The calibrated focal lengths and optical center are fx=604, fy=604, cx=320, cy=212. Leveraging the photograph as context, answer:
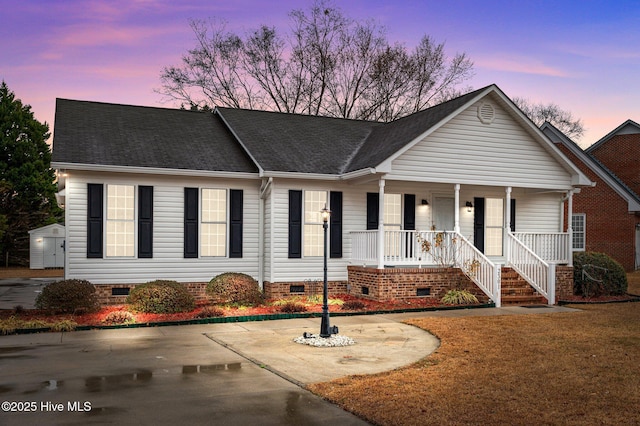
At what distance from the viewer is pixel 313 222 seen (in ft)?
59.2

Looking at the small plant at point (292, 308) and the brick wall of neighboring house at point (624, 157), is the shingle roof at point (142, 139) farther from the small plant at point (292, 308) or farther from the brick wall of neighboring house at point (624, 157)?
the brick wall of neighboring house at point (624, 157)

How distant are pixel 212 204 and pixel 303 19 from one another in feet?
67.5

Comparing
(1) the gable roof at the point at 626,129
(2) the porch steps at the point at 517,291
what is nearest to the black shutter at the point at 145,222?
(2) the porch steps at the point at 517,291

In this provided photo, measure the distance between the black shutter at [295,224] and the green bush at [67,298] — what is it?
579 centimetres

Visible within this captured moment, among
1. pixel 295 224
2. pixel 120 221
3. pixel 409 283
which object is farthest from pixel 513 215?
pixel 120 221

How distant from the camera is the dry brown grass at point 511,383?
6543mm

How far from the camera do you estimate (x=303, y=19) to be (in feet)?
114

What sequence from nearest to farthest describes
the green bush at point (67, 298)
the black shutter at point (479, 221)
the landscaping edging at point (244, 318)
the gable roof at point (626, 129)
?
1. the landscaping edging at point (244, 318)
2. the green bush at point (67, 298)
3. the black shutter at point (479, 221)
4. the gable roof at point (626, 129)

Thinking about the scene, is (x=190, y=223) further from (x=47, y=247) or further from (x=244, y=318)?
(x=47, y=247)

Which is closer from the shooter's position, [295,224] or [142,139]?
[295,224]

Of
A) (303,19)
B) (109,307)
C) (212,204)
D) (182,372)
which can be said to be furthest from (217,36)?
(182,372)

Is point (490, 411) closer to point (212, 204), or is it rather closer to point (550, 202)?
point (212, 204)

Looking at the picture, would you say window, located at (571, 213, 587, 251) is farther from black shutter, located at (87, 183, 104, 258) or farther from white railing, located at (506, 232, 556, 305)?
black shutter, located at (87, 183, 104, 258)

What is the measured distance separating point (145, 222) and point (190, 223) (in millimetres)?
1235
